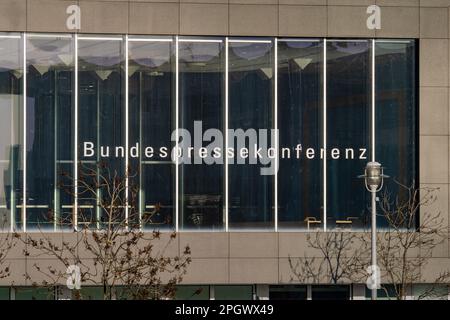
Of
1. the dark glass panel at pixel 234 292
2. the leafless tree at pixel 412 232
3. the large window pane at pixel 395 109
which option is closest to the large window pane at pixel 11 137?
the dark glass panel at pixel 234 292

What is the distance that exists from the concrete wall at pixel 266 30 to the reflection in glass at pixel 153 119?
678 millimetres

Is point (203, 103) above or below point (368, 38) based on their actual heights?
below

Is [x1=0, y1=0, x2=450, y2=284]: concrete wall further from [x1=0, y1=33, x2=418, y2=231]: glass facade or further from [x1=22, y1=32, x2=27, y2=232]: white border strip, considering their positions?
[x1=22, y1=32, x2=27, y2=232]: white border strip

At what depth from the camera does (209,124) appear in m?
28.8

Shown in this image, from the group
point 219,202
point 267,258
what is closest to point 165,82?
point 219,202

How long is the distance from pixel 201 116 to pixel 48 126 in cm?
428

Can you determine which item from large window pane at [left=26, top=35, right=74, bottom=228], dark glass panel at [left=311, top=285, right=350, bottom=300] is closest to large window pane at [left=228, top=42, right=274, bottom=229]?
dark glass panel at [left=311, top=285, right=350, bottom=300]

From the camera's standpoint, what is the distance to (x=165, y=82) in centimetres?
2881

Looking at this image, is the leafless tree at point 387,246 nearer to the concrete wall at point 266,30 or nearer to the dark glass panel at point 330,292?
the concrete wall at point 266,30

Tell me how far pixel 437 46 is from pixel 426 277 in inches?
258

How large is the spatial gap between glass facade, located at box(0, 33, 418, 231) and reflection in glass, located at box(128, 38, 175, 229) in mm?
28
